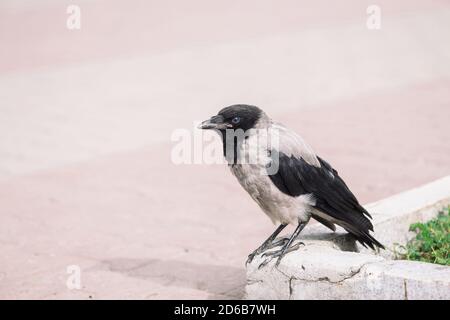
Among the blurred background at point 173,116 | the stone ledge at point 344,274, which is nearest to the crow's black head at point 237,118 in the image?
the stone ledge at point 344,274

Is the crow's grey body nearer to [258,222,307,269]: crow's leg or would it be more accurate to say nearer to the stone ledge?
[258,222,307,269]: crow's leg

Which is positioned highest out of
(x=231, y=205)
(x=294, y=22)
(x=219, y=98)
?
(x=294, y=22)

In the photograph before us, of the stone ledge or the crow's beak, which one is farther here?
the crow's beak

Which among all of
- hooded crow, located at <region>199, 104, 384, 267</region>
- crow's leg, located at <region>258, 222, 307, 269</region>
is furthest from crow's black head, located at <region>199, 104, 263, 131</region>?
crow's leg, located at <region>258, 222, 307, 269</region>

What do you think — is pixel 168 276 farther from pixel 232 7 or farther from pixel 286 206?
pixel 232 7

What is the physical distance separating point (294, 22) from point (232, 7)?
1.93m

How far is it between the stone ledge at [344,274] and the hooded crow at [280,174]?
0.39 feet

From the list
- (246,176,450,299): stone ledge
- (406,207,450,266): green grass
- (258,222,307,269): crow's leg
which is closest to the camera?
(246,176,450,299): stone ledge

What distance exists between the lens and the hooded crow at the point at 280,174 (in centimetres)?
435

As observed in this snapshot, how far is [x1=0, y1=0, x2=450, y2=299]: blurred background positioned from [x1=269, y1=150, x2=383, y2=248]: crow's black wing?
0.88m

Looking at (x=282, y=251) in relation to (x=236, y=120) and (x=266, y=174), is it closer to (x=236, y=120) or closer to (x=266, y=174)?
(x=266, y=174)

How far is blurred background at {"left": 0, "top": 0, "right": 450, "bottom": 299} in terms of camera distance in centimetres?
Answer: 574
